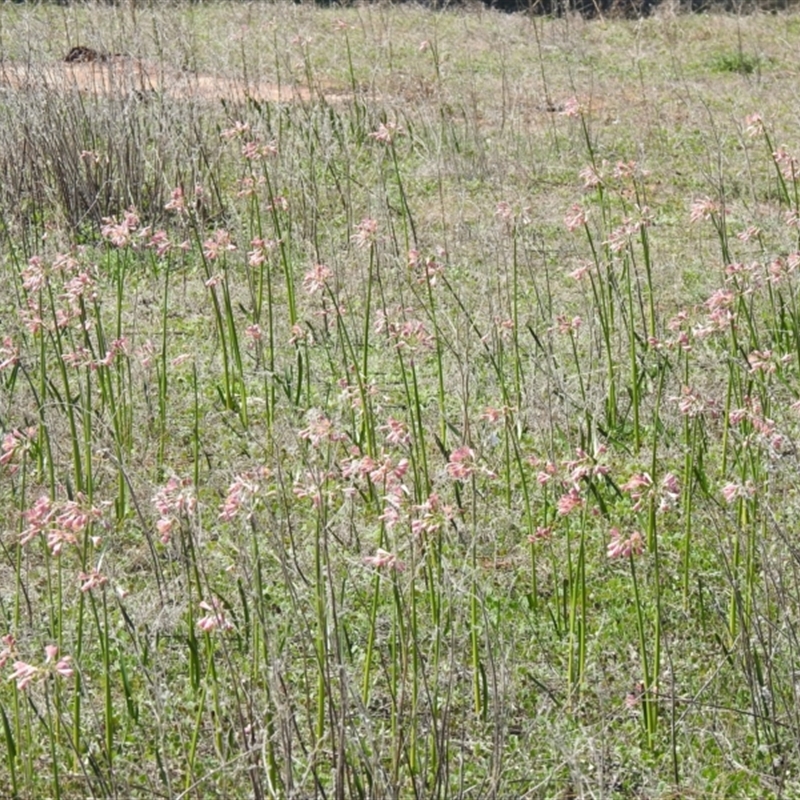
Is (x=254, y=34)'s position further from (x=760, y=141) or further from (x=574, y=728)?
(x=574, y=728)

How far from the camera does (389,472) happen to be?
2.88m

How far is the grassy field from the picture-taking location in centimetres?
291

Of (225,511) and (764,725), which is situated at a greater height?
(225,511)

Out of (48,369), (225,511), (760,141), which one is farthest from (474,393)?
(760,141)

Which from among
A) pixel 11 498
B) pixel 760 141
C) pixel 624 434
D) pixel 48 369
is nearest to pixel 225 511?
pixel 11 498

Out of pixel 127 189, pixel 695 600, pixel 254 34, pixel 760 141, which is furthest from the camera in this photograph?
pixel 254 34

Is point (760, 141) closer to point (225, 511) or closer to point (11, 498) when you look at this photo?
point (11, 498)

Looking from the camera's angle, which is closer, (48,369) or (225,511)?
(225,511)

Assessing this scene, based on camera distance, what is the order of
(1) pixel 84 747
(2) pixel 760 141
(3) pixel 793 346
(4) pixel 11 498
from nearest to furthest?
(1) pixel 84 747 < (4) pixel 11 498 < (3) pixel 793 346 < (2) pixel 760 141

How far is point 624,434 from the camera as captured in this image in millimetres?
5023

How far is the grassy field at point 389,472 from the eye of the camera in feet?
9.56

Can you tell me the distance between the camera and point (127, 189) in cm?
712

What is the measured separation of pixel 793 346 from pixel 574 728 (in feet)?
8.09

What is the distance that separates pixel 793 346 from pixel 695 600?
1776 mm
